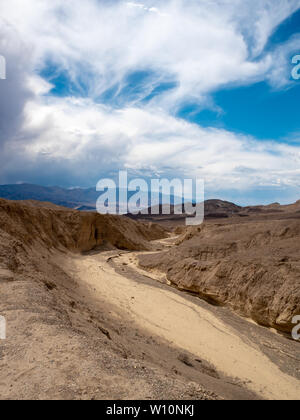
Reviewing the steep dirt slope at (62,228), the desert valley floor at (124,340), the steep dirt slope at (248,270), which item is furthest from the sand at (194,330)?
the steep dirt slope at (62,228)

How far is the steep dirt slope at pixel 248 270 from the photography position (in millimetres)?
8742

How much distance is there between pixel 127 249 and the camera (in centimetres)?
2525

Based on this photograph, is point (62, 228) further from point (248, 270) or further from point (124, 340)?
point (124, 340)

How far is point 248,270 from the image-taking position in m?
10.3

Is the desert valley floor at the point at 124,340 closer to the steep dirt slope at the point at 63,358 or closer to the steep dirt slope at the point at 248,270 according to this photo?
the steep dirt slope at the point at 63,358

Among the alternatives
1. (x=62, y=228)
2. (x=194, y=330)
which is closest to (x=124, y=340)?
(x=194, y=330)

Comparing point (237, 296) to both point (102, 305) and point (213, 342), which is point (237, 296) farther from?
point (102, 305)

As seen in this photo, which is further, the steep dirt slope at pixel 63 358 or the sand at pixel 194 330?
the sand at pixel 194 330

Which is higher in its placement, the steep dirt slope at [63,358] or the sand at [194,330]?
the steep dirt slope at [63,358]

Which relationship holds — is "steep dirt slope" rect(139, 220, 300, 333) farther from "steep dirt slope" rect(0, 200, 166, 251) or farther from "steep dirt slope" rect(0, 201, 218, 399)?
"steep dirt slope" rect(0, 200, 166, 251)

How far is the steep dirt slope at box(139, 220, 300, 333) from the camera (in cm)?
874

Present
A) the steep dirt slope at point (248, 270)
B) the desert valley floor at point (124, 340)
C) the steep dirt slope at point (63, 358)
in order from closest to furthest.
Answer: the steep dirt slope at point (63, 358) < the desert valley floor at point (124, 340) < the steep dirt slope at point (248, 270)

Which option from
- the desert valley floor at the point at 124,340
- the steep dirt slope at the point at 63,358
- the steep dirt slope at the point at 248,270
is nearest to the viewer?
the steep dirt slope at the point at 63,358
